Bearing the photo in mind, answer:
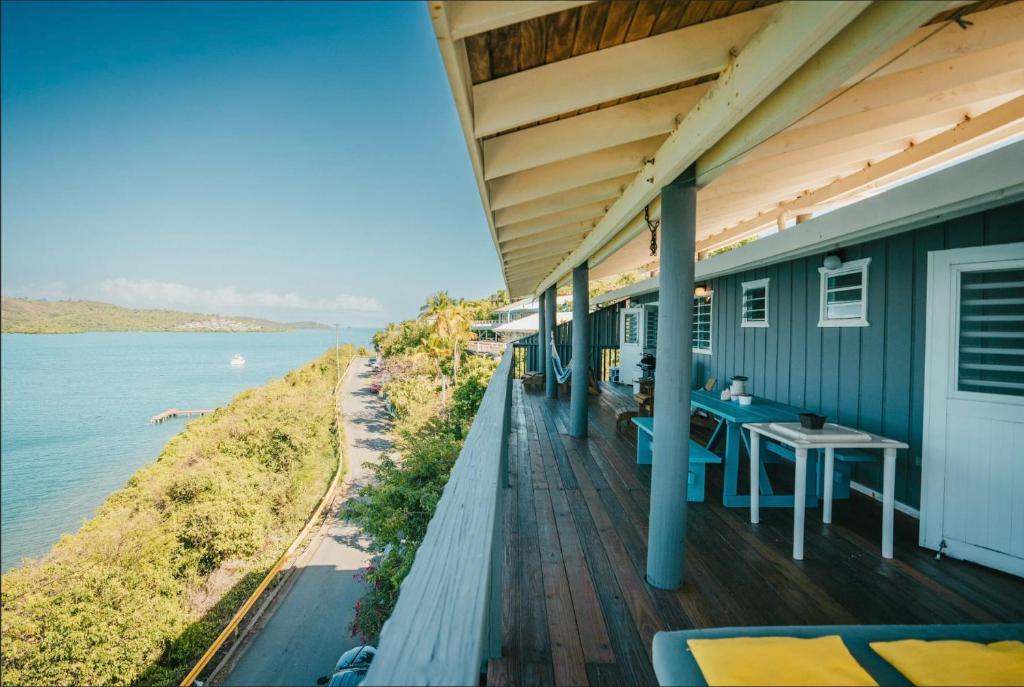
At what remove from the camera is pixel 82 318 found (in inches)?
3558

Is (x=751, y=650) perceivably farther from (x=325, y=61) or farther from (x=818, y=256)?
(x=325, y=61)

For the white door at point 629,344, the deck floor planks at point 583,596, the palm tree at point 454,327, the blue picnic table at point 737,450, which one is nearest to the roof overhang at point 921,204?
the blue picnic table at point 737,450

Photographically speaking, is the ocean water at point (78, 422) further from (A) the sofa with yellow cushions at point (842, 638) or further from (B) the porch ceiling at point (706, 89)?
(A) the sofa with yellow cushions at point (842, 638)

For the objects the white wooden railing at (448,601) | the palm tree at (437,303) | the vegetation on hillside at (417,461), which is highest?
the palm tree at (437,303)

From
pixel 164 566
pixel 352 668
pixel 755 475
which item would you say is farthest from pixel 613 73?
pixel 164 566

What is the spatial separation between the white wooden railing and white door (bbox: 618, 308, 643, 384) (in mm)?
7978

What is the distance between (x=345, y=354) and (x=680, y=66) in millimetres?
67911

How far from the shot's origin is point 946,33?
66.2 inches

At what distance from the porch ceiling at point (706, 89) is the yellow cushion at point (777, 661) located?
162 cm

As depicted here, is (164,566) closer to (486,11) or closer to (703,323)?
(703,323)

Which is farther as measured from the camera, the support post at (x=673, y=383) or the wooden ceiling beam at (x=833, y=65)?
the support post at (x=673, y=383)

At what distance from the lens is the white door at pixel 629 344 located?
895cm

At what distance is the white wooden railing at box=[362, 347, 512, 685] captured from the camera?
0.65m

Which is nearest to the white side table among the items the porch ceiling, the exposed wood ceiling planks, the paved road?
the porch ceiling
